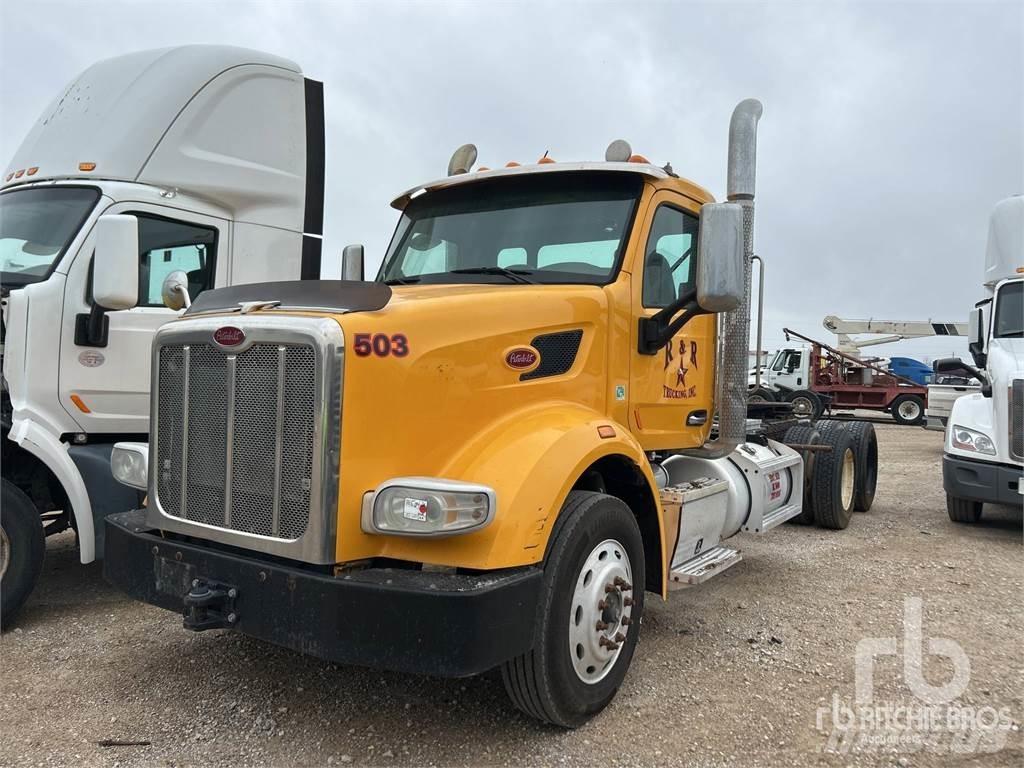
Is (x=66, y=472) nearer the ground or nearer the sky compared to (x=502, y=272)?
nearer the ground

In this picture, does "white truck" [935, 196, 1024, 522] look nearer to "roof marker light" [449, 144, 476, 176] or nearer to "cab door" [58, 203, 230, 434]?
"roof marker light" [449, 144, 476, 176]

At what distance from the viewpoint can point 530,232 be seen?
4191 mm

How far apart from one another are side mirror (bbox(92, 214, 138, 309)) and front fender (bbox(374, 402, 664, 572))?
2453 millimetres

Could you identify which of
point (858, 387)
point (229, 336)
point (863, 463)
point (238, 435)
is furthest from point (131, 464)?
point (858, 387)

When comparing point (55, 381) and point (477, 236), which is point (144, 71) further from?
point (477, 236)

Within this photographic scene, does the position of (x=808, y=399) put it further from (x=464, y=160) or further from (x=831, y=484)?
(x=464, y=160)

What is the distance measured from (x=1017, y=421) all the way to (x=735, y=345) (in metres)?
3.77

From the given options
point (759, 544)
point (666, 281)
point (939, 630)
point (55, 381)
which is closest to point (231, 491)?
point (55, 381)

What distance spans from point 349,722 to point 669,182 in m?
3.22

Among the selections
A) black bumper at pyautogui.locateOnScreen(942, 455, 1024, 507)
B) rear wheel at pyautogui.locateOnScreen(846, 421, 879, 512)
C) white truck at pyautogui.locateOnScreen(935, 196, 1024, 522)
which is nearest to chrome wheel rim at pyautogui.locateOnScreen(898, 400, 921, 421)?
white truck at pyautogui.locateOnScreen(935, 196, 1024, 522)

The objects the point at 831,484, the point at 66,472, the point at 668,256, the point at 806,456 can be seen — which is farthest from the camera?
the point at 806,456

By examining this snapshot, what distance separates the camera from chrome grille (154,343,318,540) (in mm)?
2861

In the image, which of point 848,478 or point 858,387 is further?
point 858,387

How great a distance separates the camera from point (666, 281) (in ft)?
14.4
